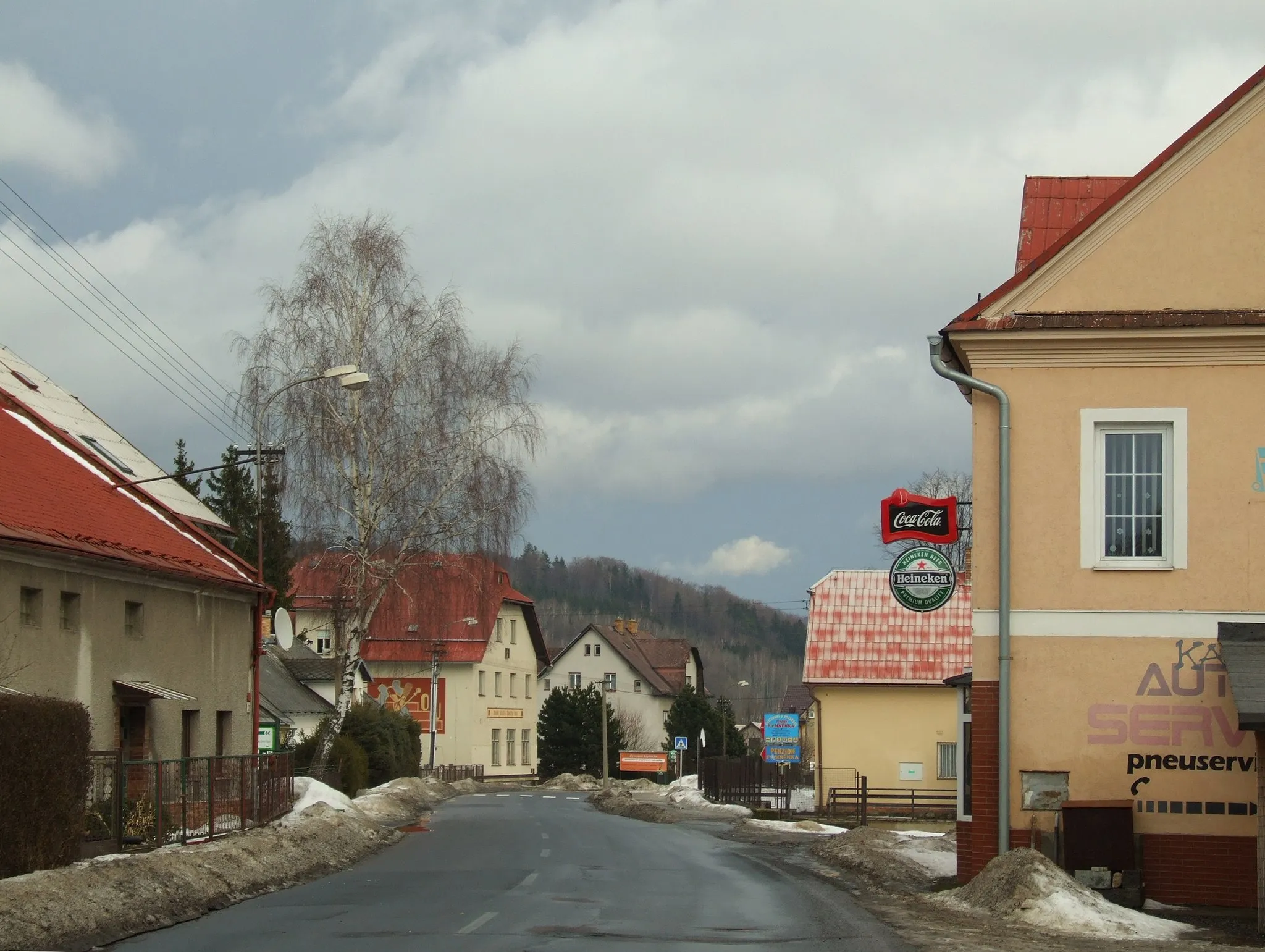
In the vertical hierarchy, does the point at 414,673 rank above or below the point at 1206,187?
below

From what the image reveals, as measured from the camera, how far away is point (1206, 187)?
17344 mm

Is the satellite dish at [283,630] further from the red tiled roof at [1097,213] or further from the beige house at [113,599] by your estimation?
the red tiled roof at [1097,213]

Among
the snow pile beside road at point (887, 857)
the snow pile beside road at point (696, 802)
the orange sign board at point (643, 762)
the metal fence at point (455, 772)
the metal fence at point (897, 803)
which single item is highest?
the snow pile beside road at point (887, 857)

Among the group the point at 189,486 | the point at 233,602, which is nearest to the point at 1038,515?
the point at 233,602

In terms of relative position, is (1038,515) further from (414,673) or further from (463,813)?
(414,673)

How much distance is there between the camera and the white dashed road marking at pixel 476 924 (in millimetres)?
13789

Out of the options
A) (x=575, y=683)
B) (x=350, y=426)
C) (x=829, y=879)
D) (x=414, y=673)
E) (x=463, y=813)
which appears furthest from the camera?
(x=575, y=683)

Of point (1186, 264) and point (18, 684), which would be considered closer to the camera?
point (1186, 264)

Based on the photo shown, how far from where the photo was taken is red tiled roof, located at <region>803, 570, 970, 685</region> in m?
44.4

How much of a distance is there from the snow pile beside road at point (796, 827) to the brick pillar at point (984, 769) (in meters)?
15.7

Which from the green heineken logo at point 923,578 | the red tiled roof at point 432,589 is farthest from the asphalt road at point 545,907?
the red tiled roof at point 432,589

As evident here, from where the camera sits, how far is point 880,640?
45.5 m

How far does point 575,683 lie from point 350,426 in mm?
71339

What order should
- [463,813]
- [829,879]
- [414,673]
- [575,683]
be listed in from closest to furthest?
[829,879] < [463,813] < [414,673] < [575,683]
